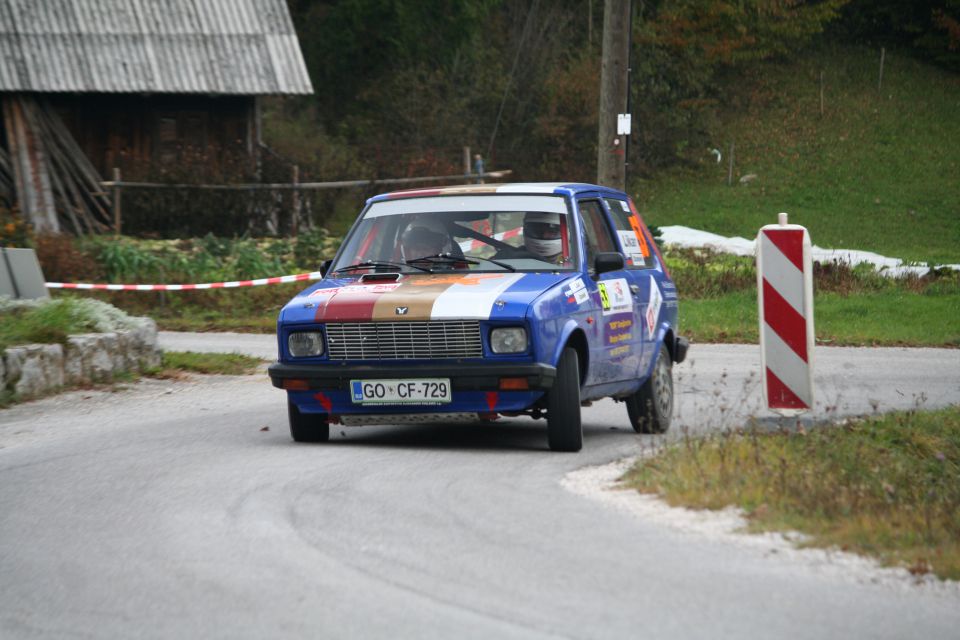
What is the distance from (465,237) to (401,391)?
1.48m

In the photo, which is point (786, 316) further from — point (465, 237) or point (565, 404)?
point (465, 237)

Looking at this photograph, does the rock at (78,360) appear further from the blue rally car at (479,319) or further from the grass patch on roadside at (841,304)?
the grass patch on roadside at (841,304)

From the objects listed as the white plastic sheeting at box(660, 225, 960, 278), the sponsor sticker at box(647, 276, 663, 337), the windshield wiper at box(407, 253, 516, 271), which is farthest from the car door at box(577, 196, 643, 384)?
the white plastic sheeting at box(660, 225, 960, 278)

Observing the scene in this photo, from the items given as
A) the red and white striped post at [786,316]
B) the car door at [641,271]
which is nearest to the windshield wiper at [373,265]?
the car door at [641,271]

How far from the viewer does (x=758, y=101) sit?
5097 centimetres

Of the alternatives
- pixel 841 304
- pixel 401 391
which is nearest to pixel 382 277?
pixel 401 391

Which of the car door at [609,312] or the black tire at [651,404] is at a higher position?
the car door at [609,312]

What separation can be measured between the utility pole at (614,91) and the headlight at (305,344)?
42.0ft

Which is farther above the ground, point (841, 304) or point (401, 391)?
point (401, 391)

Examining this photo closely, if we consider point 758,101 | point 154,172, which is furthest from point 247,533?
point 758,101

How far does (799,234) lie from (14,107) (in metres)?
24.7

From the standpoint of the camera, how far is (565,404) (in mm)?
9188

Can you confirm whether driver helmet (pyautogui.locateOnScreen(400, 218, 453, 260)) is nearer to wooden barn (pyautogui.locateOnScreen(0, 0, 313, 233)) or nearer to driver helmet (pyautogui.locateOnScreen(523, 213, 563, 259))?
driver helmet (pyautogui.locateOnScreen(523, 213, 563, 259))

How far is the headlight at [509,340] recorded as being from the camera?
356 inches
